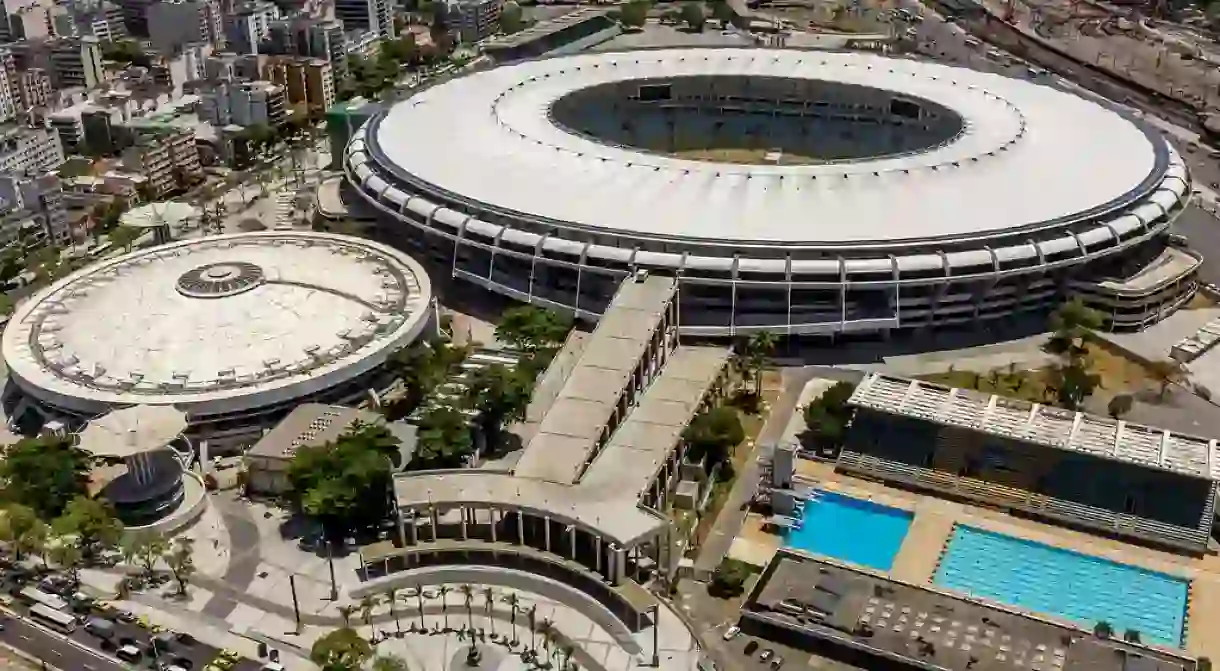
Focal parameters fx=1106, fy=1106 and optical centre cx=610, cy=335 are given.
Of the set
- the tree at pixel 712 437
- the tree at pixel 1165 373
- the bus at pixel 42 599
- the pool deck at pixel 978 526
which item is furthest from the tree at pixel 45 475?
the tree at pixel 1165 373

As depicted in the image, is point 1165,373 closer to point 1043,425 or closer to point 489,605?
point 1043,425

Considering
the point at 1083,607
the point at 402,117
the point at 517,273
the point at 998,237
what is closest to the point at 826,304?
the point at 998,237

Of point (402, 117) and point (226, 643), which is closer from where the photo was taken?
point (226, 643)

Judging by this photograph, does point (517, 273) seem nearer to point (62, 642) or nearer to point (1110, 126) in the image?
point (62, 642)

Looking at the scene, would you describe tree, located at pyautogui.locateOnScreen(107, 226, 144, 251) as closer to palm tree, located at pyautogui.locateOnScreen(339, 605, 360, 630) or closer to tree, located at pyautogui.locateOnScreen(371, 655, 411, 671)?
palm tree, located at pyautogui.locateOnScreen(339, 605, 360, 630)

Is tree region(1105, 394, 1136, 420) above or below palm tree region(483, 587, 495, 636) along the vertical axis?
above

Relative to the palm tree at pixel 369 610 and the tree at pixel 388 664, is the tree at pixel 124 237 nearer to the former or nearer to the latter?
the palm tree at pixel 369 610

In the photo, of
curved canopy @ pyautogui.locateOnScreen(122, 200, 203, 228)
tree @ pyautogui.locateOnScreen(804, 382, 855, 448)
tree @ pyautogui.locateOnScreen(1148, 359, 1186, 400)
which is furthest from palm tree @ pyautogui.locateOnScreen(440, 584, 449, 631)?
tree @ pyautogui.locateOnScreen(1148, 359, 1186, 400)
